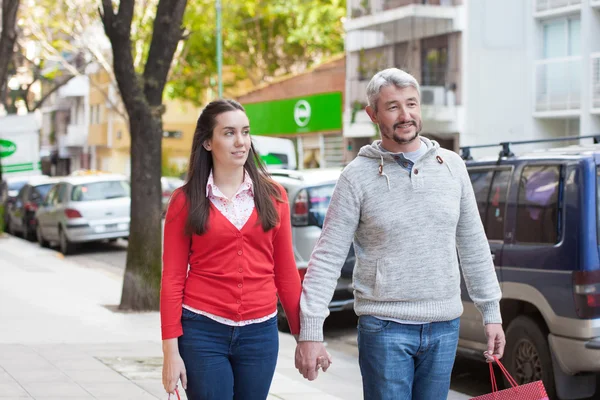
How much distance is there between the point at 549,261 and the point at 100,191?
654 inches

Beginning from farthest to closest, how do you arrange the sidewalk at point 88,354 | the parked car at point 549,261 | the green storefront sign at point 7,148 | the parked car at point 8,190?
the green storefront sign at point 7,148 → the parked car at point 8,190 → the sidewalk at point 88,354 → the parked car at point 549,261

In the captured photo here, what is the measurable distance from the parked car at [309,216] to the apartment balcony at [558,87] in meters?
21.1

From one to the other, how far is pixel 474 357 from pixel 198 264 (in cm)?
451

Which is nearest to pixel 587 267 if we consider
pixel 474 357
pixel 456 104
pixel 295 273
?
pixel 474 357

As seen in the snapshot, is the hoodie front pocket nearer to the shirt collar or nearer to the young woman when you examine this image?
the young woman

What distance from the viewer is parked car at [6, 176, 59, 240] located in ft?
93.1

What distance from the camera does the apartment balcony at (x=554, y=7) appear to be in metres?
31.4

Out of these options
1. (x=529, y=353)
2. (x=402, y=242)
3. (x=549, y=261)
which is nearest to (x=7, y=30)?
(x=529, y=353)

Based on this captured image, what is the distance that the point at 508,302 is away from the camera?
778 cm

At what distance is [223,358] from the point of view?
4.14 meters

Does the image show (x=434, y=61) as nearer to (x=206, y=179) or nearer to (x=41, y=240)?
(x=41, y=240)

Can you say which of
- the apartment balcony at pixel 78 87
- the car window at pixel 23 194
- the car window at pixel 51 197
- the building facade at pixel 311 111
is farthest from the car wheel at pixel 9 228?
the apartment balcony at pixel 78 87

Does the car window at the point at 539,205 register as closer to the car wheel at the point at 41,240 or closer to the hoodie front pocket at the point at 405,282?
the hoodie front pocket at the point at 405,282

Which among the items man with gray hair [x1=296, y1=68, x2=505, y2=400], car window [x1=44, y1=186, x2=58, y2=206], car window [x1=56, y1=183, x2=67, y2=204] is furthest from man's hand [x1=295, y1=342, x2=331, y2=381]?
car window [x1=44, y1=186, x2=58, y2=206]
